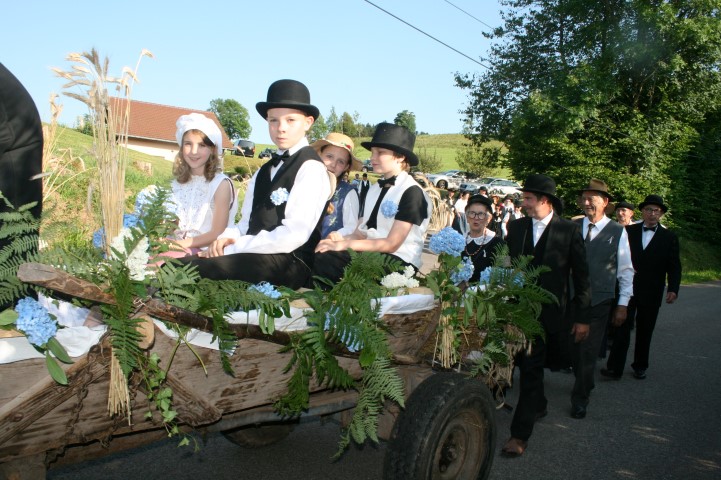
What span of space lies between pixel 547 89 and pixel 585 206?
708 inches

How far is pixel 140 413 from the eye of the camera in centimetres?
232

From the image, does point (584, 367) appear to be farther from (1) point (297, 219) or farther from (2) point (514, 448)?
(1) point (297, 219)

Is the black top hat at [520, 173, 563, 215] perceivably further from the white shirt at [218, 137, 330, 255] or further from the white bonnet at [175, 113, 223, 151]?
the white bonnet at [175, 113, 223, 151]

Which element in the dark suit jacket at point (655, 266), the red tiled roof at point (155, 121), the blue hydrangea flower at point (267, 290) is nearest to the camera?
the blue hydrangea flower at point (267, 290)

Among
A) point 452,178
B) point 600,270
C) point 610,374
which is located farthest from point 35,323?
point 452,178

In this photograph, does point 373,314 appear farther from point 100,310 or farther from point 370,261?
point 100,310

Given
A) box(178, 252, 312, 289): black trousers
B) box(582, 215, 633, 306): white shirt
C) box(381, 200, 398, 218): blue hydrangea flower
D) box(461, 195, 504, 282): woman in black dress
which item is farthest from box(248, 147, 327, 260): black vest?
box(582, 215, 633, 306): white shirt

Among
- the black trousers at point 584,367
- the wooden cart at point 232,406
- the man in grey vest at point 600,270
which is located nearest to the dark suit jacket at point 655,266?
the man in grey vest at point 600,270

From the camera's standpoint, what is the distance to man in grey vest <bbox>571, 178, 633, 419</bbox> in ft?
18.6

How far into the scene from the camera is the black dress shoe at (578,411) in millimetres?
5512

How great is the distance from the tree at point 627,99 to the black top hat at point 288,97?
19.6m

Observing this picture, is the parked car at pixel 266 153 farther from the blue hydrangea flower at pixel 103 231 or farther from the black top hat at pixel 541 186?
the black top hat at pixel 541 186

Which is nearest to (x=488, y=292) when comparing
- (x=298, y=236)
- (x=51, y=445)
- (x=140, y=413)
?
(x=298, y=236)

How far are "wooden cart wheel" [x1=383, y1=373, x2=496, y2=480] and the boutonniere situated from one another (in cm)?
126
